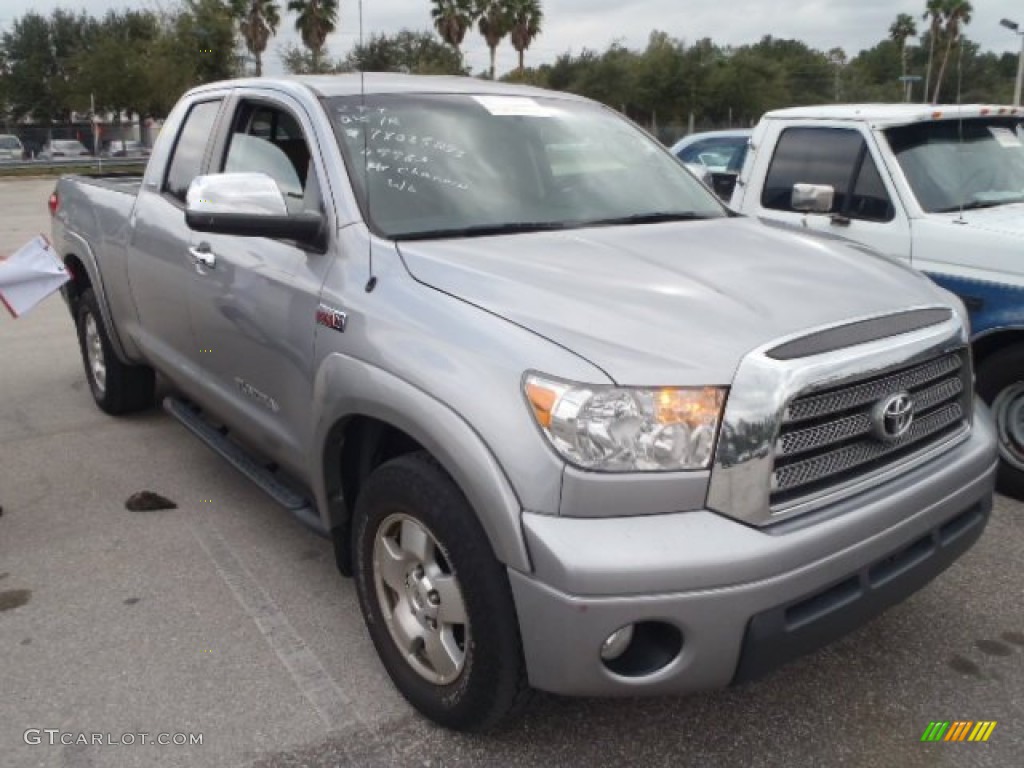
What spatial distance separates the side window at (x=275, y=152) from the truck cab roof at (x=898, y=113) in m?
3.14

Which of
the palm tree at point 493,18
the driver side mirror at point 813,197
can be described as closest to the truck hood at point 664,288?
the driver side mirror at point 813,197

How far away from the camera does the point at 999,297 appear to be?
4.31 meters

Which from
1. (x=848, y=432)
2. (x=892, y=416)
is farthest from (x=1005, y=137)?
(x=848, y=432)

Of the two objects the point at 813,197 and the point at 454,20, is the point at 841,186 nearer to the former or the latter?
the point at 813,197

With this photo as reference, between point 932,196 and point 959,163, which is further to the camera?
point 959,163

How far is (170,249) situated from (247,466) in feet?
3.59

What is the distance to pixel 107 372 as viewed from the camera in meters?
5.45

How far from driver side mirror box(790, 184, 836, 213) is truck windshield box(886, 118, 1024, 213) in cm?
43

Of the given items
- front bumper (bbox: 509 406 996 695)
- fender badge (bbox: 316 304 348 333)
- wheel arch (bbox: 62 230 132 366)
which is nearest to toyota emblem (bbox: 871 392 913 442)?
front bumper (bbox: 509 406 996 695)

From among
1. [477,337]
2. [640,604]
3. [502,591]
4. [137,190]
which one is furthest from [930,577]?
[137,190]

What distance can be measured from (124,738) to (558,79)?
60.2m

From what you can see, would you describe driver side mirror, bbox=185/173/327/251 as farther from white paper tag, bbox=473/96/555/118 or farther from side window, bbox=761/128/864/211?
side window, bbox=761/128/864/211

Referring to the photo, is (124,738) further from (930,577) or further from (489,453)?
(930,577)
